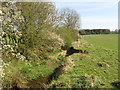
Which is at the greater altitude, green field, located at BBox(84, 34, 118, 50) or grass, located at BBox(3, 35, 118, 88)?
grass, located at BBox(3, 35, 118, 88)

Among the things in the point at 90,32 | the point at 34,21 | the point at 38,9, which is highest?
the point at 38,9

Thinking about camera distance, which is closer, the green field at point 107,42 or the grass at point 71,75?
the grass at point 71,75

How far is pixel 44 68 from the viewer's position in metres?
14.5

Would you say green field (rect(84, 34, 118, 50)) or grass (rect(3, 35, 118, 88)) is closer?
grass (rect(3, 35, 118, 88))

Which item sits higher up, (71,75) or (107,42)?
(71,75)

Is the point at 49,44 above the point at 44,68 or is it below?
above

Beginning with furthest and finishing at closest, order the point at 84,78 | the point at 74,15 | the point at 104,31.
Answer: the point at 104,31 → the point at 74,15 → the point at 84,78

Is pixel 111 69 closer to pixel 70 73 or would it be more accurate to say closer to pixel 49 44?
pixel 70 73

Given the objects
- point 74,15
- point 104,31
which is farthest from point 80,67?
point 104,31

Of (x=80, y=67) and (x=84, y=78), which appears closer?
(x=84, y=78)

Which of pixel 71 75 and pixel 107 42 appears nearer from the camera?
pixel 71 75

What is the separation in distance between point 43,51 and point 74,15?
25.2 m

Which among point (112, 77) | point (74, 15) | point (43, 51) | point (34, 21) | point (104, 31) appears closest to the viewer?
point (112, 77)

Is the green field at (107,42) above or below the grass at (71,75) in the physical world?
below
